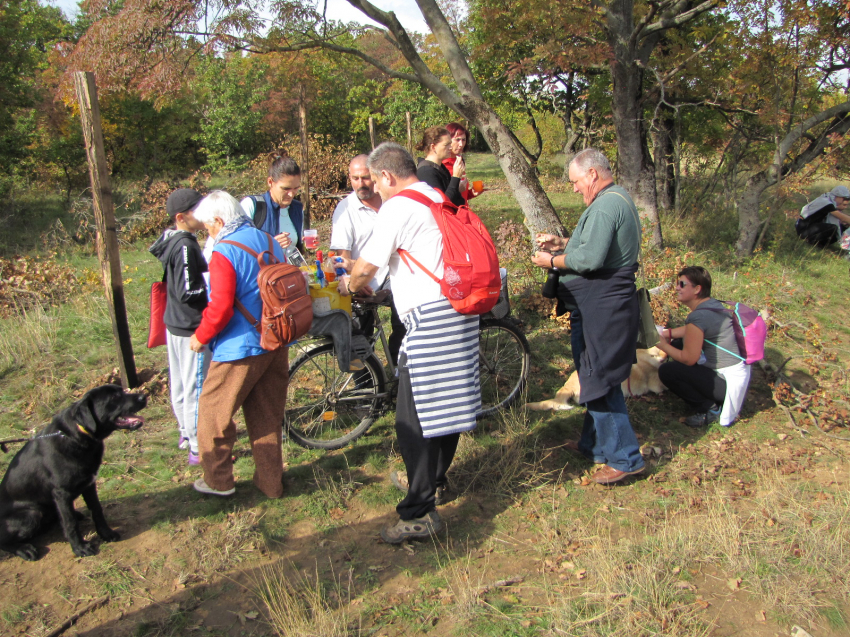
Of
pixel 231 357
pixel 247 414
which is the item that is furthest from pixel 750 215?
pixel 231 357

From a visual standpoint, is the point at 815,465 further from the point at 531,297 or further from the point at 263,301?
the point at 263,301

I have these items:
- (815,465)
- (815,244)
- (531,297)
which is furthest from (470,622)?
(815,244)

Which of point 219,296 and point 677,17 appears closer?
point 219,296

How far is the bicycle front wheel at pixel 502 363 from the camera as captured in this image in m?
4.69

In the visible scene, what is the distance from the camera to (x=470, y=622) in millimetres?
2703

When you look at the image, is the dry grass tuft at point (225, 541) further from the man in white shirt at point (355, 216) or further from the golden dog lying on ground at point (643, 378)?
the golden dog lying on ground at point (643, 378)

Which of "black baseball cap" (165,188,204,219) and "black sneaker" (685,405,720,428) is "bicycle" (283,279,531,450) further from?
"black sneaker" (685,405,720,428)

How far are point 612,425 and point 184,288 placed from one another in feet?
8.96

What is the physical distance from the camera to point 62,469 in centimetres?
296

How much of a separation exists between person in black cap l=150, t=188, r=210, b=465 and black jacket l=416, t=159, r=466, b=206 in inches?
66.2

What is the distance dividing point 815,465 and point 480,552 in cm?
275

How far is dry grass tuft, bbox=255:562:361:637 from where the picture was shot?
2539mm

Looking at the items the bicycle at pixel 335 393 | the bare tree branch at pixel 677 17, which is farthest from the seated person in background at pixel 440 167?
the bare tree branch at pixel 677 17

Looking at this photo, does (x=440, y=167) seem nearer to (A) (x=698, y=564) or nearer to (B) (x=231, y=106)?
(A) (x=698, y=564)
